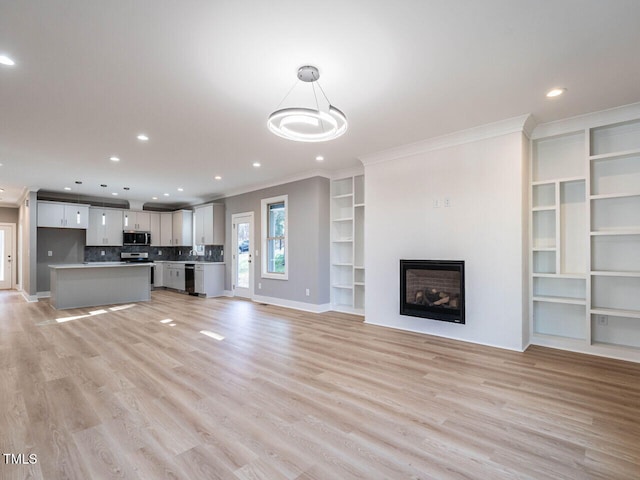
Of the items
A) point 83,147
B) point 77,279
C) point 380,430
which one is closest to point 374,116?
point 380,430

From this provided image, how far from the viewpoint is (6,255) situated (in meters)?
10.0

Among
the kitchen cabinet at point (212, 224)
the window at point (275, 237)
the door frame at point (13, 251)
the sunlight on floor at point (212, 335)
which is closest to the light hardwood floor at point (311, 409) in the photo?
the sunlight on floor at point (212, 335)

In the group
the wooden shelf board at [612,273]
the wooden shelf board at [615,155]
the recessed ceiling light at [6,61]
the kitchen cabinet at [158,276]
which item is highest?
the recessed ceiling light at [6,61]

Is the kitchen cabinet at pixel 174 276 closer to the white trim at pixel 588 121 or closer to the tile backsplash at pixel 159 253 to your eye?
the tile backsplash at pixel 159 253

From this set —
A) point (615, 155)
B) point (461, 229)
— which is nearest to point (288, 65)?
point (461, 229)

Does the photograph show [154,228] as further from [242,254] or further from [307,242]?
[307,242]

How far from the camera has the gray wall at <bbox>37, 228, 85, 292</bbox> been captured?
834 cm

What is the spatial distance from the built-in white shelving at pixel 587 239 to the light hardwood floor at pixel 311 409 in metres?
0.41

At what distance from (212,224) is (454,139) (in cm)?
646

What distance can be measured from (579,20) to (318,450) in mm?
3359

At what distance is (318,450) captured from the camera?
77.5 inches

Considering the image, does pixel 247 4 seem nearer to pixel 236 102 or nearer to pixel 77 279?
pixel 236 102

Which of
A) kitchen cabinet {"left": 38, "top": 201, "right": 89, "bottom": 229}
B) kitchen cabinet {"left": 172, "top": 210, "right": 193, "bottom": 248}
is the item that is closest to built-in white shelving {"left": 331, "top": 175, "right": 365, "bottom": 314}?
kitchen cabinet {"left": 172, "top": 210, "right": 193, "bottom": 248}

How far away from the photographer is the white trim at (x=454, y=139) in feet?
12.5
